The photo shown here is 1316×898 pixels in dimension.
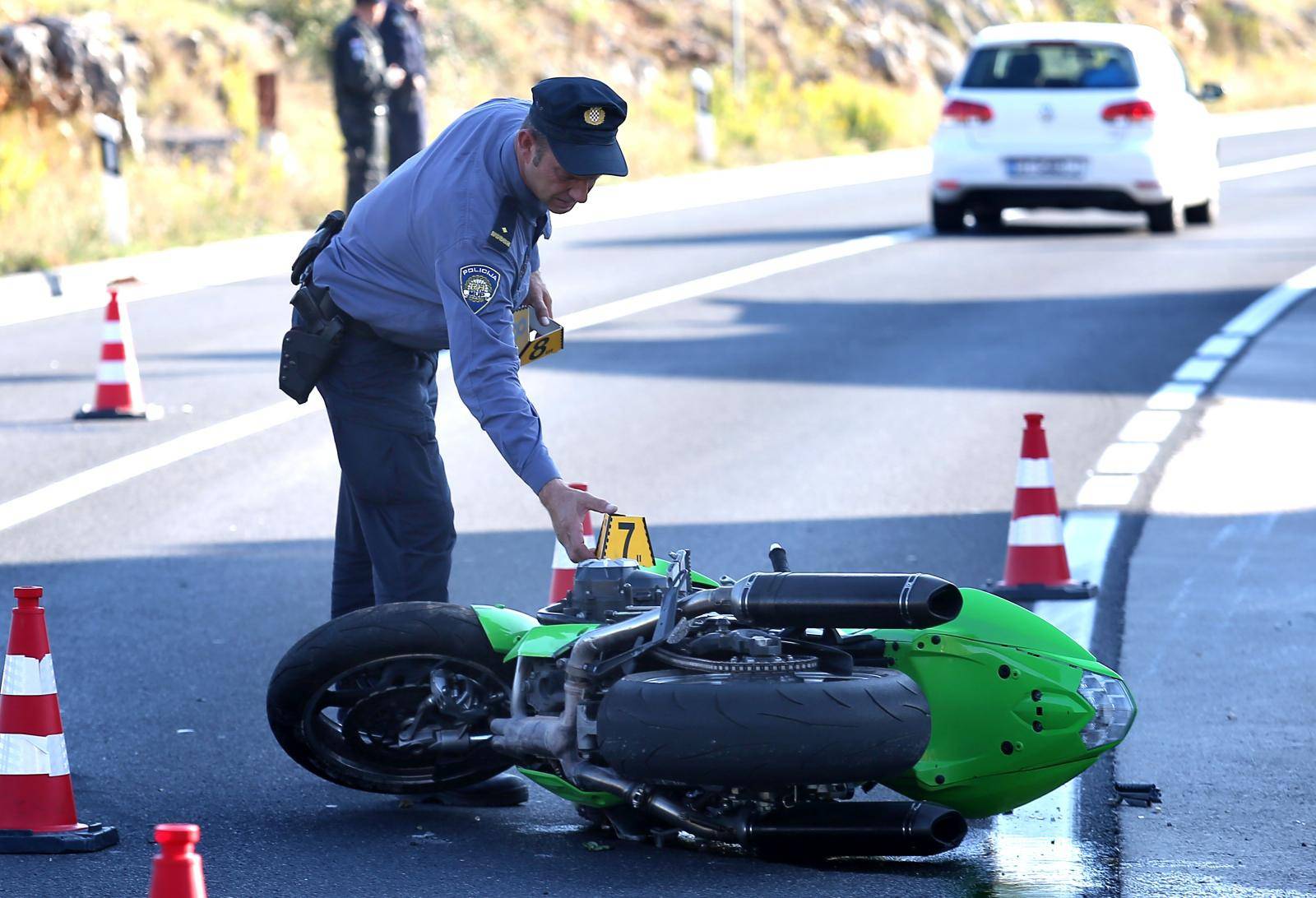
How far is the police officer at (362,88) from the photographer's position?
18594mm

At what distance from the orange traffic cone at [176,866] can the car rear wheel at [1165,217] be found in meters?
17.8

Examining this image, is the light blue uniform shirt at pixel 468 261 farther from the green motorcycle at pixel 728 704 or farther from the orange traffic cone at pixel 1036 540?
the orange traffic cone at pixel 1036 540

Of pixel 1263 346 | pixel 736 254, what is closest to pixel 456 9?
pixel 736 254

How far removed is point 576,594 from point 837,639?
2.02 ft

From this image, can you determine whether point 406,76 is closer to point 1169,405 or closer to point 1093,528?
point 1169,405

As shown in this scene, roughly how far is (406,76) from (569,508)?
15025 millimetres

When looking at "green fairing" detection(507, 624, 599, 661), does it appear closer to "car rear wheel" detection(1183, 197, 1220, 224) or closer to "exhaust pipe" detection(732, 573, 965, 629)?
"exhaust pipe" detection(732, 573, 965, 629)

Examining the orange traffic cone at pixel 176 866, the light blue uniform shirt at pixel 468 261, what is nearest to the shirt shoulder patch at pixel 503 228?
the light blue uniform shirt at pixel 468 261

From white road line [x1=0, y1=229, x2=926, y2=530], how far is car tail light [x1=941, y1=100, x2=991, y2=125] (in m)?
2.82

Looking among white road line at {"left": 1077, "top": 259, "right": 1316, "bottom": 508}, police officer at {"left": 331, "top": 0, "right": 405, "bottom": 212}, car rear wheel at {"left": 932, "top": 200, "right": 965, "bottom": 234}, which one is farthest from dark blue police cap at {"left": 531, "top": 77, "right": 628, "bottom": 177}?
car rear wheel at {"left": 932, "top": 200, "right": 965, "bottom": 234}

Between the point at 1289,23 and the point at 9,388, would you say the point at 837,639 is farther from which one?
the point at 1289,23

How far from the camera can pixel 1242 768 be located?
574cm

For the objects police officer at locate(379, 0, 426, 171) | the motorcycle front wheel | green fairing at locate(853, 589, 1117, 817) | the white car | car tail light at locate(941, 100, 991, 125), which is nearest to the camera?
green fairing at locate(853, 589, 1117, 817)

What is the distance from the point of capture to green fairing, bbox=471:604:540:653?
529cm
